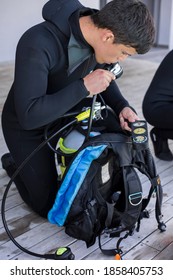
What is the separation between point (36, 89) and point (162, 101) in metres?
1.24

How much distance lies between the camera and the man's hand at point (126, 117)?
166 centimetres

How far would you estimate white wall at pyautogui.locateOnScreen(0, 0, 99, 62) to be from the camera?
554 centimetres

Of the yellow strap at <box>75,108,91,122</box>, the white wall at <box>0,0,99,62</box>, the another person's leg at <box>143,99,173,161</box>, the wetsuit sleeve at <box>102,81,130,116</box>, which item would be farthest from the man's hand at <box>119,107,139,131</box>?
the white wall at <box>0,0,99,62</box>

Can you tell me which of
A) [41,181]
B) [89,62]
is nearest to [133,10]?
[89,62]

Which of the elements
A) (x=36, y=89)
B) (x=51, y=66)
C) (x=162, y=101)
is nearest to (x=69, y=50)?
(x=51, y=66)

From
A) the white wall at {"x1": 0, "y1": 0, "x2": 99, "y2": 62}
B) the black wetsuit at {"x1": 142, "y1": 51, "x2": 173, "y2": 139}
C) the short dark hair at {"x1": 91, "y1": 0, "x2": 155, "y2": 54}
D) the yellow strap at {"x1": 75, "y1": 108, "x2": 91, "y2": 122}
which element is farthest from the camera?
the white wall at {"x1": 0, "y1": 0, "x2": 99, "y2": 62}

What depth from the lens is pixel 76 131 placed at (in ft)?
5.21

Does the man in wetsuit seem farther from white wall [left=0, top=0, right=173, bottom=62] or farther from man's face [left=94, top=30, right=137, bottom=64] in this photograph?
white wall [left=0, top=0, right=173, bottom=62]

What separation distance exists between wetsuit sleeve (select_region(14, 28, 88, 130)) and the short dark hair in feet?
0.75

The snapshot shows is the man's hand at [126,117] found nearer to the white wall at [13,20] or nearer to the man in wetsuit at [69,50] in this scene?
the man in wetsuit at [69,50]

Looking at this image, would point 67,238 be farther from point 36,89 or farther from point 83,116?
point 36,89

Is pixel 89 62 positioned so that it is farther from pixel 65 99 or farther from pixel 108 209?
pixel 108 209

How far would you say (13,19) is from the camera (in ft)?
18.5

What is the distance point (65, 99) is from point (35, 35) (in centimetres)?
27
